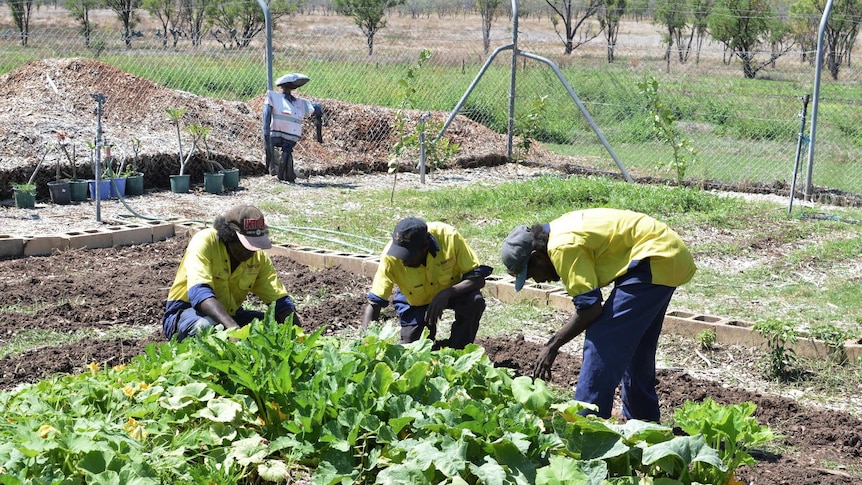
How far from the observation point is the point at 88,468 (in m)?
2.97

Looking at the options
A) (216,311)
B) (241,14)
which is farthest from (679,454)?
(241,14)

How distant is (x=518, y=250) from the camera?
4.71m

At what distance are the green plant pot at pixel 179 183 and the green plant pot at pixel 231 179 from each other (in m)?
0.56

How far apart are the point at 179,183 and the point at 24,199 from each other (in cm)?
208

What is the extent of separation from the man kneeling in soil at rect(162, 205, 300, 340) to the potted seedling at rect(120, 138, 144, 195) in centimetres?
711

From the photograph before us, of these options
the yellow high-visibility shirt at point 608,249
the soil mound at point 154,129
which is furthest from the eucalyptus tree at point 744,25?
the yellow high-visibility shirt at point 608,249

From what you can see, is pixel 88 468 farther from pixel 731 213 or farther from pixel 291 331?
pixel 731 213

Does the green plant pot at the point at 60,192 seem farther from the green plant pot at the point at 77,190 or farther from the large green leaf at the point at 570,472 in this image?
the large green leaf at the point at 570,472

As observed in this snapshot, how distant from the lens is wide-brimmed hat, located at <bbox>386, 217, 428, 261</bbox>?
565cm

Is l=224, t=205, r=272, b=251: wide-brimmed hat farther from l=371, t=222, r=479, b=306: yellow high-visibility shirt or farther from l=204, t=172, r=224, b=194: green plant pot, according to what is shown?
l=204, t=172, r=224, b=194: green plant pot

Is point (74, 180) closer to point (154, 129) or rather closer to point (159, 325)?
point (154, 129)

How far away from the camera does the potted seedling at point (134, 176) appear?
12.6 metres

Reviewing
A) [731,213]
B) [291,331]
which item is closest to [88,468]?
[291,331]

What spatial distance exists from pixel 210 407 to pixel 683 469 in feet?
5.33
